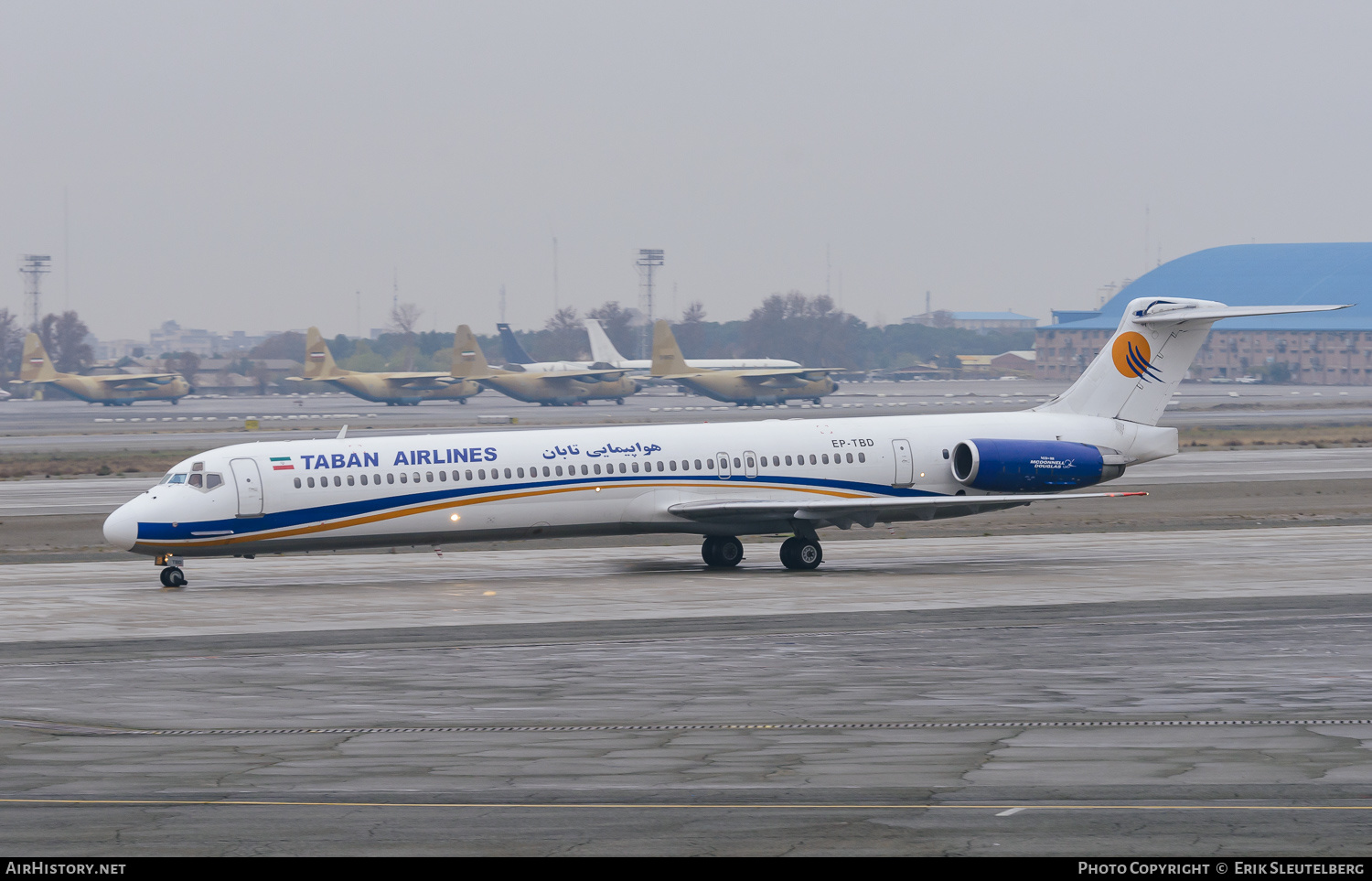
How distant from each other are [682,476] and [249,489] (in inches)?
346

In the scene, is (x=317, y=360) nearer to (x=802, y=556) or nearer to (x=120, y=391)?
(x=120, y=391)

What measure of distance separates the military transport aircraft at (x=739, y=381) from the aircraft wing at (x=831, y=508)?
8758cm

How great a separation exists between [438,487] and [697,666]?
1187cm

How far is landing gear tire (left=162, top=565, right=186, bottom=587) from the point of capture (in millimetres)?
29516

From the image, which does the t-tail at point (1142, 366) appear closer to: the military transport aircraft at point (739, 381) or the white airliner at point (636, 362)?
the military transport aircraft at point (739, 381)

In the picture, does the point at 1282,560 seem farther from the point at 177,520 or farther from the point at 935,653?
the point at 177,520

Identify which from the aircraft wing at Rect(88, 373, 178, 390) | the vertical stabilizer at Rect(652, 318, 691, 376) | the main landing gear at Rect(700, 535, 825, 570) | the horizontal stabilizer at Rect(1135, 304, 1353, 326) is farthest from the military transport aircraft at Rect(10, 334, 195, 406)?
the horizontal stabilizer at Rect(1135, 304, 1353, 326)

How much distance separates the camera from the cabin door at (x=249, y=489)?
96.2 ft

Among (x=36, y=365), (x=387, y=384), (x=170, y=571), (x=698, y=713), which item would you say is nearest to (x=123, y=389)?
(x=36, y=365)

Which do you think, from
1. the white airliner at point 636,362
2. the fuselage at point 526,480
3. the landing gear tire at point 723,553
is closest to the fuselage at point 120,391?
the white airliner at point 636,362

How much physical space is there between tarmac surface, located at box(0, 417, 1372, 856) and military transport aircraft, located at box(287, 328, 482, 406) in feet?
326

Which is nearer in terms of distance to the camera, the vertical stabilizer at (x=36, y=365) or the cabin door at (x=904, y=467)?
the cabin door at (x=904, y=467)

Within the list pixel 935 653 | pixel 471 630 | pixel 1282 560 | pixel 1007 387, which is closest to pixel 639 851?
pixel 935 653

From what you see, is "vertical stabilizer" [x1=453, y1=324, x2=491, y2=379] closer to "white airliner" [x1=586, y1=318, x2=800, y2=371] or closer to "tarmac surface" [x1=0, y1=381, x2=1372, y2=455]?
"tarmac surface" [x1=0, y1=381, x2=1372, y2=455]
